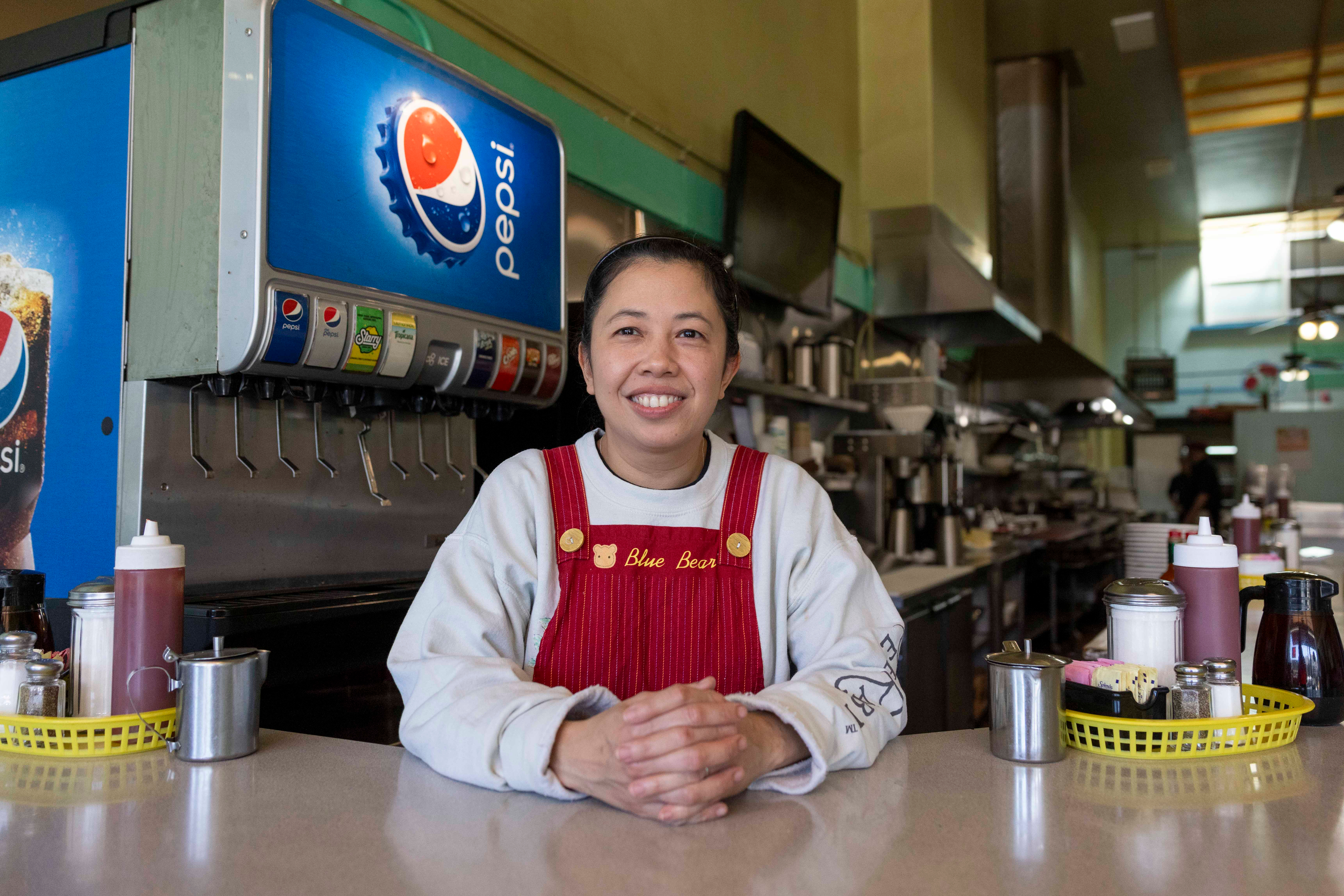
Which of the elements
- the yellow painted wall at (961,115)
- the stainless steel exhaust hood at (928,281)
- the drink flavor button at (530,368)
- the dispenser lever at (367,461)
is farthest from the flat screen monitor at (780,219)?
the dispenser lever at (367,461)

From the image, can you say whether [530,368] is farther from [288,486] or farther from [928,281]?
[928,281]

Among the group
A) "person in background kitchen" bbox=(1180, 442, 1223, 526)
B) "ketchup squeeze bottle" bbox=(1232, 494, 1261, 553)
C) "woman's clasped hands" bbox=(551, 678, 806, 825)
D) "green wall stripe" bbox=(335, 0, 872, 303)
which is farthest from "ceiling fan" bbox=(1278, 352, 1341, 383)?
"woman's clasped hands" bbox=(551, 678, 806, 825)

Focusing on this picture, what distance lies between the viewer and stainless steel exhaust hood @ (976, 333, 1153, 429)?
7.99 metres

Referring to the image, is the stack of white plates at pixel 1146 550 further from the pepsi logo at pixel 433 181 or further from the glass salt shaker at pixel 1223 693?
the pepsi logo at pixel 433 181

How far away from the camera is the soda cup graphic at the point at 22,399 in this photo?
184 cm

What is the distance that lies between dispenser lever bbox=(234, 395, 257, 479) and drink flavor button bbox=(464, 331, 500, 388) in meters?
0.47

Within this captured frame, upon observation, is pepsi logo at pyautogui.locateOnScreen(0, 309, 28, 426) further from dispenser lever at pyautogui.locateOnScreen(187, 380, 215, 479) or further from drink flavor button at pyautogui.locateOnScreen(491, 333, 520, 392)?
drink flavor button at pyautogui.locateOnScreen(491, 333, 520, 392)

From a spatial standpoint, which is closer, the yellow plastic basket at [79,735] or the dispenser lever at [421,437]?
the yellow plastic basket at [79,735]

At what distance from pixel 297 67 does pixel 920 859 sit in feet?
5.50

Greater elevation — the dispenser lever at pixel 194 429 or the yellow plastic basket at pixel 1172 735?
the dispenser lever at pixel 194 429

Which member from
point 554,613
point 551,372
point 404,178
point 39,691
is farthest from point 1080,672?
point 404,178

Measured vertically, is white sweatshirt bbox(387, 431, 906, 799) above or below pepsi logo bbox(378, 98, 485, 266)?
below

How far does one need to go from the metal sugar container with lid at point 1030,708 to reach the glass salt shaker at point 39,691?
1168 millimetres

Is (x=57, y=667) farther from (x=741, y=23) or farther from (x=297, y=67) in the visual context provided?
(x=741, y=23)
